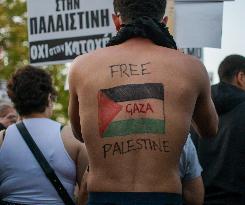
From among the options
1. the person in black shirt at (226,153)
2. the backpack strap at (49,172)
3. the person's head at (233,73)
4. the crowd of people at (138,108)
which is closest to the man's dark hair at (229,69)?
the person's head at (233,73)

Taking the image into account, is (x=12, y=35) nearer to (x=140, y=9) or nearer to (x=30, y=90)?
(x=30, y=90)

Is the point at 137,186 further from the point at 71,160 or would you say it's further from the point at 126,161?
the point at 71,160

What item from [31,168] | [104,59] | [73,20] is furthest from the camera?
[73,20]

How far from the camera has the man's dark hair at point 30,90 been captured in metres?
4.22

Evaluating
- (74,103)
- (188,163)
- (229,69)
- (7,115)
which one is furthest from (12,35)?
(74,103)

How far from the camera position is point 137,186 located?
2.90 metres

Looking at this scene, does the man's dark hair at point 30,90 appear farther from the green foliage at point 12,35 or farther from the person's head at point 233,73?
the green foliage at point 12,35

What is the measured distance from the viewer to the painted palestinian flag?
2.95m

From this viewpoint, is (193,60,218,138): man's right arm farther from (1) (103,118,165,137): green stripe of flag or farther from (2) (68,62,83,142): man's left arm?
(2) (68,62,83,142): man's left arm

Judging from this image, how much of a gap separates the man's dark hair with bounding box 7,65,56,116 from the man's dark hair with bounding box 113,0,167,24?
124cm

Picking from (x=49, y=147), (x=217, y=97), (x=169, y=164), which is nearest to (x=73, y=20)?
(x=217, y=97)

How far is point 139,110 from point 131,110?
0.04 metres

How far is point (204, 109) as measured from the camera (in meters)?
3.10

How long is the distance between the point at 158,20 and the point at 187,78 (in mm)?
359
